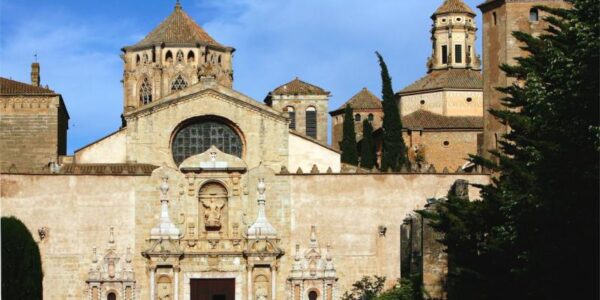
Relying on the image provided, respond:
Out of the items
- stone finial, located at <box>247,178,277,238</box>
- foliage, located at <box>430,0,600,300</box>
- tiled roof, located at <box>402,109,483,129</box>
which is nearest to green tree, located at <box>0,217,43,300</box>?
stone finial, located at <box>247,178,277,238</box>

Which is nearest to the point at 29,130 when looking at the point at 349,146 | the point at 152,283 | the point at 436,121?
the point at 152,283

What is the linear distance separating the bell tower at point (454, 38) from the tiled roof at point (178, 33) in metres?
14.1

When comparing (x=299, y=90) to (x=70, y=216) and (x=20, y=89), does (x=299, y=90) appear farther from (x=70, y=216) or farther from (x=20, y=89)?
(x=70, y=216)

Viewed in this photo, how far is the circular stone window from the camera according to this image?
6100cm

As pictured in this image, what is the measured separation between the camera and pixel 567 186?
3159 cm

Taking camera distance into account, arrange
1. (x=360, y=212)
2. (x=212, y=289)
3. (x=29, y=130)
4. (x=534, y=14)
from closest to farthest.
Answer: (x=360, y=212), (x=212, y=289), (x=534, y=14), (x=29, y=130)

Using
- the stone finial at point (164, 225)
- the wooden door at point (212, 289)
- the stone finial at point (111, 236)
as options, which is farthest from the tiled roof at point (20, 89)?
the wooden door at point (212, 289)

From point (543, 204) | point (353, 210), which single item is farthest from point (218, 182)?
point (543, 204)

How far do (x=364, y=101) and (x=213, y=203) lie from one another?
120 feet

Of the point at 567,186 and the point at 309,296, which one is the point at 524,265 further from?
the point at 309,296

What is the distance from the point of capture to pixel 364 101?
93.6m

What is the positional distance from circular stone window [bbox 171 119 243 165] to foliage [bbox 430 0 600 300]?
23554 millimetres

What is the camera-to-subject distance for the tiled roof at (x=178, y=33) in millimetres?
82625

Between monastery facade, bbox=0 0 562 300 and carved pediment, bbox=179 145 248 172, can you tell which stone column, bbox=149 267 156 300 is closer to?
monastery facade, bbox=0 0 562 300
